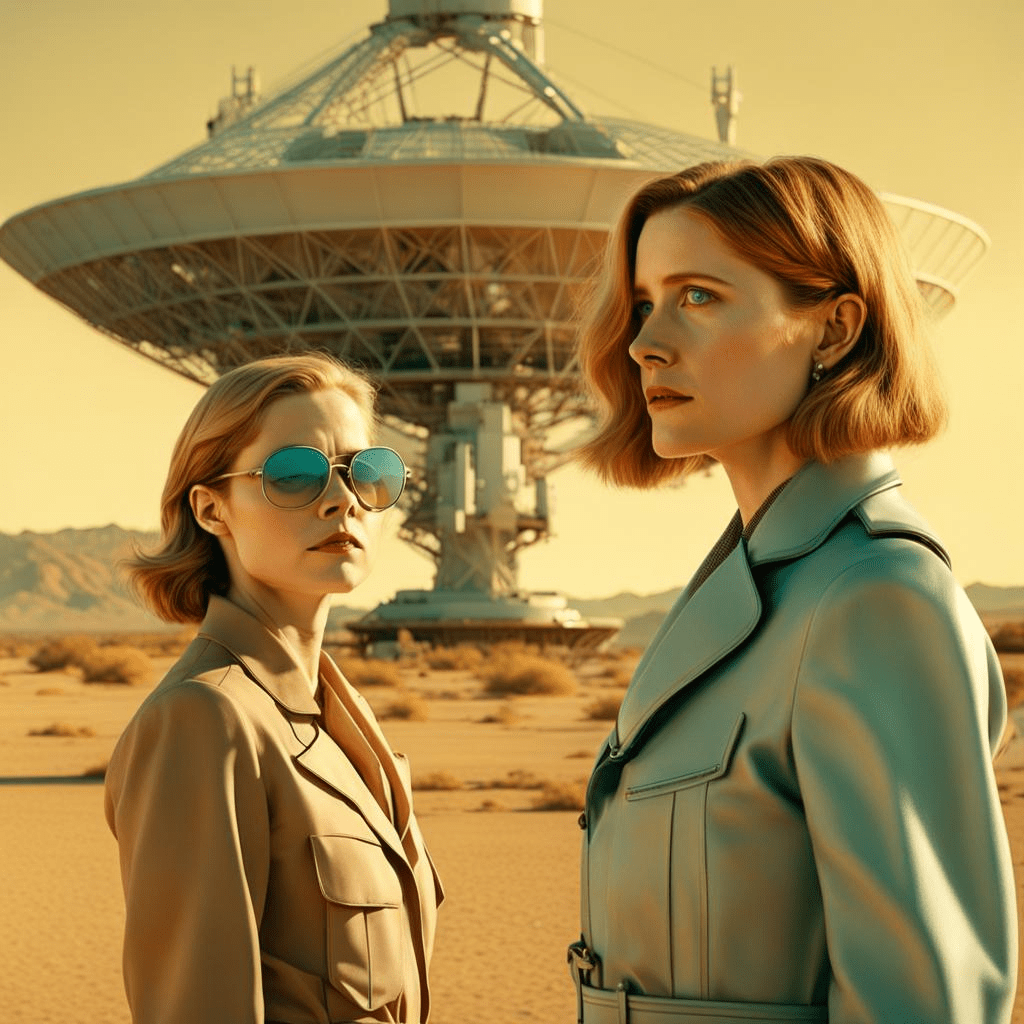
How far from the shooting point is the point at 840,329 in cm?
257

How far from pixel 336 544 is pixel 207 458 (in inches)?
11.2

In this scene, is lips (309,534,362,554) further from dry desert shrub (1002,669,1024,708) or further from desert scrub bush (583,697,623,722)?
dry desert shrub (1002,669,1024,708)

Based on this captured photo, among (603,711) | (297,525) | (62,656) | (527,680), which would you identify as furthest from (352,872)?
(62,656)

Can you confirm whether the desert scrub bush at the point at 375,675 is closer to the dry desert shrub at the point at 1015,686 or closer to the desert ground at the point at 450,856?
the desert ground at the point at 450,856

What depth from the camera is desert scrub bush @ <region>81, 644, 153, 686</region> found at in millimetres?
33250

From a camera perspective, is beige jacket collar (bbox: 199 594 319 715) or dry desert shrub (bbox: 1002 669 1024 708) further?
dry desert shrub (bbox: 1002 669 1024 708)

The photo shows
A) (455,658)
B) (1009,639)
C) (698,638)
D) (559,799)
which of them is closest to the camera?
(698,638)

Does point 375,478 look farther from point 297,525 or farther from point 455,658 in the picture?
point 455,658

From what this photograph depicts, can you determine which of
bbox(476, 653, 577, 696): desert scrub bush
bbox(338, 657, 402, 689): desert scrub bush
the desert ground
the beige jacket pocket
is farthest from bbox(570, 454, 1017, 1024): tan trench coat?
bbox(338, 657, 402, 689): desert scrub bush

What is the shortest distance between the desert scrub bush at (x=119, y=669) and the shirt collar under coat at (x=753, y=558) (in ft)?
102

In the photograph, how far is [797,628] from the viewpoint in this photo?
2.30 meters

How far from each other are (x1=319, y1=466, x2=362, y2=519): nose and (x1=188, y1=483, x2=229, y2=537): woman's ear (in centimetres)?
21

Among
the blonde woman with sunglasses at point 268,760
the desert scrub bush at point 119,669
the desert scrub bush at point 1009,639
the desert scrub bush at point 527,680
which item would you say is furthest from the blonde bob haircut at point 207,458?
the desert scrub bush at point 1009,639

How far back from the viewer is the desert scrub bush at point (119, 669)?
109ft
